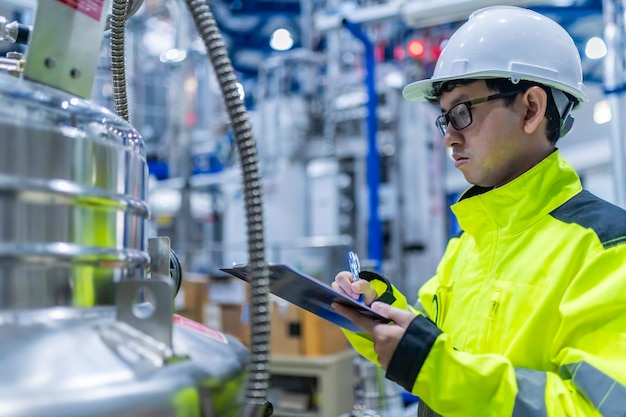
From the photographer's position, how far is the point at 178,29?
3.68m

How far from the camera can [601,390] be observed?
73 centimetres

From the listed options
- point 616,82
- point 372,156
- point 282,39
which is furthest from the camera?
point 282,39

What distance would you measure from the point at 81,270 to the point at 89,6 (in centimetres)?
24

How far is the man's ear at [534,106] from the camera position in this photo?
0.99 meters

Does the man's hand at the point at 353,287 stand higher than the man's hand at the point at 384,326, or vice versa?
the man's hand at the point at 353,287

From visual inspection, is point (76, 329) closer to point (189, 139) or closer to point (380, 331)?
point (380, 331)

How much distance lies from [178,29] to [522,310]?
3.34 metres

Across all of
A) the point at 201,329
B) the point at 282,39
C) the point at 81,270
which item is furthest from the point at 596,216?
the point at 282,39

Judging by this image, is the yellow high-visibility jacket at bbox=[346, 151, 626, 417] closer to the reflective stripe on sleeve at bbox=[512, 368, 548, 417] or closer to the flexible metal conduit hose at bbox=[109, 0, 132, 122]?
the reflective stripe on sleeve at bbox=[512, 368, 548, 417]

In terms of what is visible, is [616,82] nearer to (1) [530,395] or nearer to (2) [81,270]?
(1) [530,395]

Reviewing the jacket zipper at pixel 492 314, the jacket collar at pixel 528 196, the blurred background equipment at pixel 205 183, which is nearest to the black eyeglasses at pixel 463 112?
the jacket collar at pixel 528 196

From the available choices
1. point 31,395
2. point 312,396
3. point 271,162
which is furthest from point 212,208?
point 31,395

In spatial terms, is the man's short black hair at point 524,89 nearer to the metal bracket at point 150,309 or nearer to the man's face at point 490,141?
the man's face at point 490,141

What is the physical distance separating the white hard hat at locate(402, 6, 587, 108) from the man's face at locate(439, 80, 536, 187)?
37 millimetres
